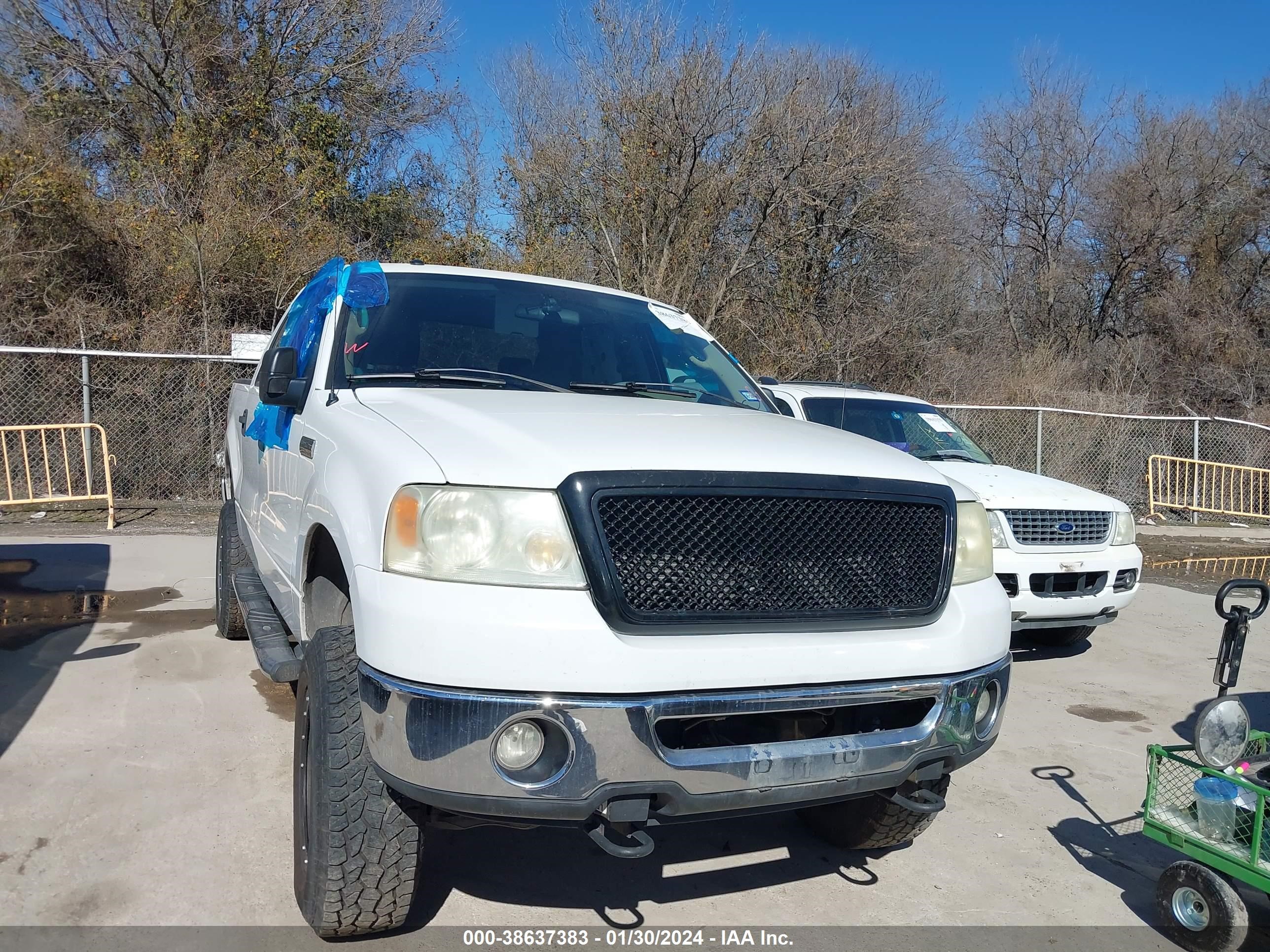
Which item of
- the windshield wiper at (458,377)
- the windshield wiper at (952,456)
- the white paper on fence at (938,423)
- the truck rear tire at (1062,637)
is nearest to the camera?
the windshield wiper at (458,377)

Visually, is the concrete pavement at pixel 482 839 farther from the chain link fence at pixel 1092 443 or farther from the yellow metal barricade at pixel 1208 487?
the yellow metal barricade at pixel 1208 487

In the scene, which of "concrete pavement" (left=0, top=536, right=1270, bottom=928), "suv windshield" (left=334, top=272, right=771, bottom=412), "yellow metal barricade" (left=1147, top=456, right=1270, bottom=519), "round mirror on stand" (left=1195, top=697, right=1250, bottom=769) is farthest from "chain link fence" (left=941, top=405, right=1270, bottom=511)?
"round mirror on stand" (left=1195, top=697, right=1250, bottom=769)

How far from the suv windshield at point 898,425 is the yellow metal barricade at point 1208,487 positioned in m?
8.06

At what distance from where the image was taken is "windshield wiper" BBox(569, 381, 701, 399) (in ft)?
11.9

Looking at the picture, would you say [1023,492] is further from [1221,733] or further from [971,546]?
[971,546]

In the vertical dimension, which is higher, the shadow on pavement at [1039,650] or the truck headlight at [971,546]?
the truck headlight at [971,546]

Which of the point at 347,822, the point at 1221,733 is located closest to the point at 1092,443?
the point at 1221,733

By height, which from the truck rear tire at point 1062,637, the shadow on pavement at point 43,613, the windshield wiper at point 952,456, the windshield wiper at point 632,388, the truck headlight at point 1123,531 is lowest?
the truck rear tire at point 1062,637

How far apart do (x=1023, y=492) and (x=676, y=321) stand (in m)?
3.31

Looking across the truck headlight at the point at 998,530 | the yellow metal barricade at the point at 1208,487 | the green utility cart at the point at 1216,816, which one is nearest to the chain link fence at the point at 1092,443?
the yellow metal barricade at the point at 1208,487

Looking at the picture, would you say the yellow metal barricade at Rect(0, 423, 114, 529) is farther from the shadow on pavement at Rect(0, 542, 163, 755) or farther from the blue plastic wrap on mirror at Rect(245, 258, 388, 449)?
the blue plastic wrap on mirror at Rect(245, 258, 388, 449)

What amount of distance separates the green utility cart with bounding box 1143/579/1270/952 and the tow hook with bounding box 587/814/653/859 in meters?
1.99

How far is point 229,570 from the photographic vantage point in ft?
18.3

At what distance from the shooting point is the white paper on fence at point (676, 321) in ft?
14.6
